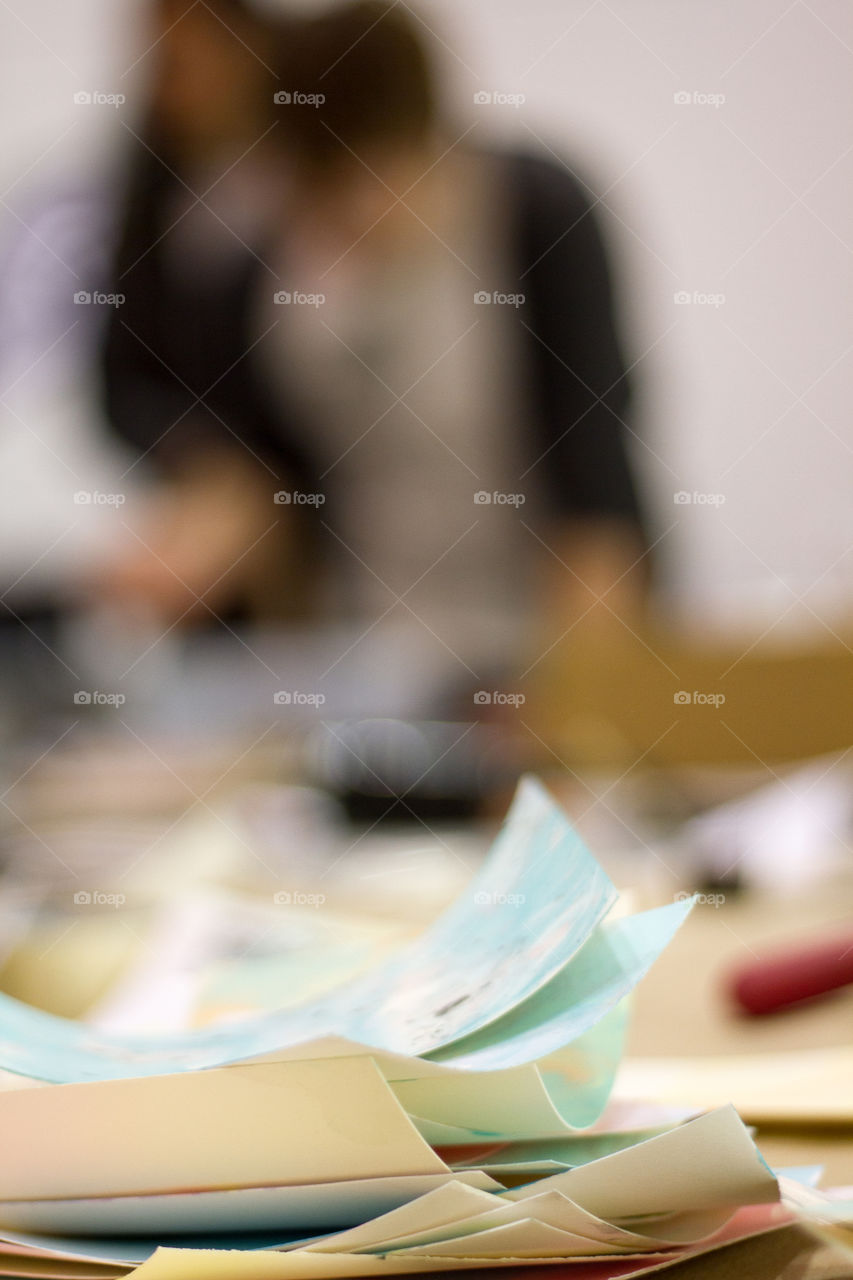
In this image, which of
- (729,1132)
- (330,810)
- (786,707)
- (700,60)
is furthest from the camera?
(700,60)

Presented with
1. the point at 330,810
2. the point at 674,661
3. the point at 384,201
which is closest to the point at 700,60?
the point at 384,201

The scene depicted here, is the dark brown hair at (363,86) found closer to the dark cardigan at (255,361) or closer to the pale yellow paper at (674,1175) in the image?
the dark cardigan at (255,361)

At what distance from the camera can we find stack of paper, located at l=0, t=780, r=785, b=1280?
229 millimetres

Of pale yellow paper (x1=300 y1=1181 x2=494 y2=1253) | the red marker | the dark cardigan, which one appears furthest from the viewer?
the dark cardigan

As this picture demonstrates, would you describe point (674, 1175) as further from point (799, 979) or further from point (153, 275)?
point (153, 275)

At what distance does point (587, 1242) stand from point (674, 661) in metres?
0.85

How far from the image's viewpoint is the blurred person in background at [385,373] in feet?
4.83

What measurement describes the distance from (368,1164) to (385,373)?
1637 mm

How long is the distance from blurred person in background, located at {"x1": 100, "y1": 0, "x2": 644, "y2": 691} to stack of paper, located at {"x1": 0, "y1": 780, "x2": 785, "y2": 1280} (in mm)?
1162

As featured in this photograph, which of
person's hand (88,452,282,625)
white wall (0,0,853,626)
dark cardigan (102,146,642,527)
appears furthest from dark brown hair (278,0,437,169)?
white wall (0,0,853,626)

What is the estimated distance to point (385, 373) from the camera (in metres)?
1.76

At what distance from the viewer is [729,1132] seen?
0.23 metres

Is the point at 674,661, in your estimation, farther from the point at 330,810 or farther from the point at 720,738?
the point at 330,810

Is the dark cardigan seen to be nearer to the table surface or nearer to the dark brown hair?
the dark brown hair
